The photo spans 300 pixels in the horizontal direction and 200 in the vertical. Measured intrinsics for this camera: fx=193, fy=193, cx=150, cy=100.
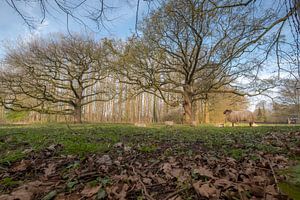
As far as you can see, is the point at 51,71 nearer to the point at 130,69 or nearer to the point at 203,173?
the point at 130,69

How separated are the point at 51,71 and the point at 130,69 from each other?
22.6 feet

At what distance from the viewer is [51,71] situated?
48.1 feet

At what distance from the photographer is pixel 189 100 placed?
12.2 m

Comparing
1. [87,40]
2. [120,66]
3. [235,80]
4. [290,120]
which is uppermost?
[87,40]

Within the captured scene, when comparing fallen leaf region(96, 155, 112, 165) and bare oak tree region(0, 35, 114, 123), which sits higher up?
bare oak tree region(0, 35, 114, 123)

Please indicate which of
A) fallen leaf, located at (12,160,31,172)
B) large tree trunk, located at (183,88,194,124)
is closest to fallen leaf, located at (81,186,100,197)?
fallen leaf, located at (12,160,31,172)

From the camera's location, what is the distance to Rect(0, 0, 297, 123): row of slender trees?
1003cm

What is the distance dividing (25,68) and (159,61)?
9497 mm

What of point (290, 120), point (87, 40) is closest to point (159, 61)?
point (87, 40)

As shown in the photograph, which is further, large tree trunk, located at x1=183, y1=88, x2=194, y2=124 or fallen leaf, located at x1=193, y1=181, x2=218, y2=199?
large tree trunk, located at x1=183, y1=88, x2=194, y2=124

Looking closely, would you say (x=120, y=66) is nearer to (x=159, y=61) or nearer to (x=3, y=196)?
(x=159, y=61)

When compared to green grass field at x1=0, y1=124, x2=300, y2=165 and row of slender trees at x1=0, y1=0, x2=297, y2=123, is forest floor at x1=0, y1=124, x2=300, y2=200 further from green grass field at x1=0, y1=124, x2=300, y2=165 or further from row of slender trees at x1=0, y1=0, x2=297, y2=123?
row of slender trees at x1=0, y1=0, x2=297, y2=123

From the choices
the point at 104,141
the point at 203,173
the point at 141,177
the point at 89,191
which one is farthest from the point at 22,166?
the point at 203,173

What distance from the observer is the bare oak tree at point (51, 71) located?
13.4 metres
